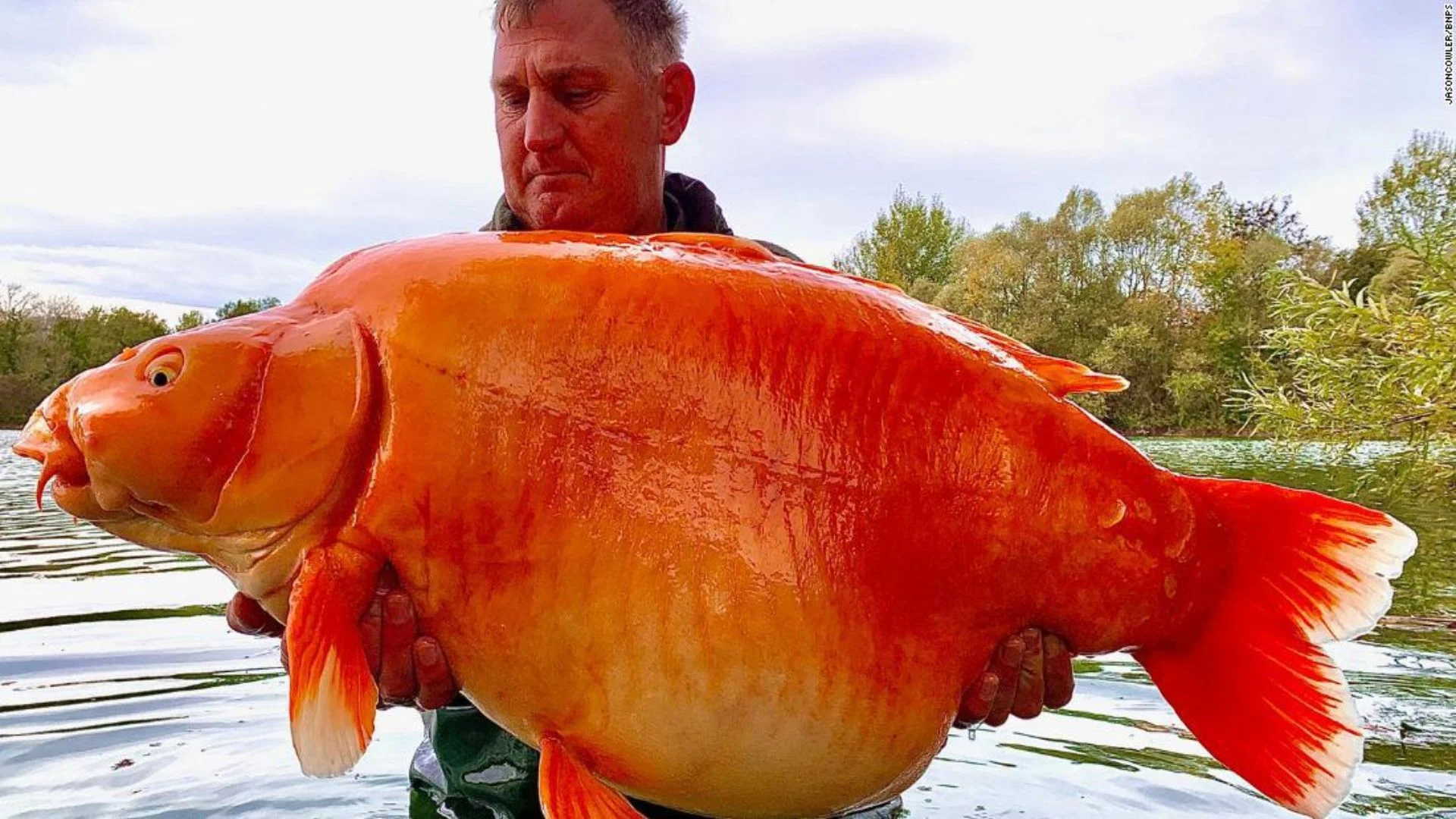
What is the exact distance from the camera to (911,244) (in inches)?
2224

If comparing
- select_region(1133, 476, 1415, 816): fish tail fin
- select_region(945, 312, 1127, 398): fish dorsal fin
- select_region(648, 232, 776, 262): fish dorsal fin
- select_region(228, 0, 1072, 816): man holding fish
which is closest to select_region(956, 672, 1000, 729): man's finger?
select_region(1133, 476, 1415, 816): fish tail fin

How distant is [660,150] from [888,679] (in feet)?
6.77

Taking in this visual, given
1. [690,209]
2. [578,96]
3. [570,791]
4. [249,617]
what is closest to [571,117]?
[578,96]

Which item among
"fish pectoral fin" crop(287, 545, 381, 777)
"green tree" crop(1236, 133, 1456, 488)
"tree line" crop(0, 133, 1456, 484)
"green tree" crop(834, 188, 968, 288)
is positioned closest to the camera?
"fish pectoral fin" crop(287, 545, 381, 777)

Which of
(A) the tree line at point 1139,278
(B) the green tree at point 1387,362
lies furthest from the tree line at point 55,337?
(B) the green tree at point 1387,362

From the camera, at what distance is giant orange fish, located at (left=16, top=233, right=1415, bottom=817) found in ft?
6.08

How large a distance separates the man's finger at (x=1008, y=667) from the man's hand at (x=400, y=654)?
0.99 metres

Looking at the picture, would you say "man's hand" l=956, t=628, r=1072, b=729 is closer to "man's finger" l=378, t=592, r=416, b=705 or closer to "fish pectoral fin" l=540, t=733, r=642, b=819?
"fish pectoral fin" l=540, t=733, r=642, b=819

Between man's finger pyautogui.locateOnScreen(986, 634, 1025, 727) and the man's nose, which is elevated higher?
the man's nose

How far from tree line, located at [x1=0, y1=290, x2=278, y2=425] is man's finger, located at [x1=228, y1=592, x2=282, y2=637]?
136 feet

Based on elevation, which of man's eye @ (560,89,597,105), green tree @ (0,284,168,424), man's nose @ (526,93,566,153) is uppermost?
man's eye @ (560,89,597,105)

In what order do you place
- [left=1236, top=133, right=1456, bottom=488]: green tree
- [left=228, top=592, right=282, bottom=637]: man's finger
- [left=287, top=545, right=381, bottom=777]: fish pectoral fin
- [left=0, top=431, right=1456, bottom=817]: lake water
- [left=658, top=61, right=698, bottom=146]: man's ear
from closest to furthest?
[left=287, top=545, right=381, bottom=777]: fish pectoral fin
[left=228, top=592, right=282, bottom=637]: man's finger
[left=658, top=61, right=698, bottom=146]: man's ear
[left=0, top=431, right=1456, bottom=817]: lake water
[left=1236, top=133, right=1456, bottom=488]: green tree

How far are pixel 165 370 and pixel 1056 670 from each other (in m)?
1.71

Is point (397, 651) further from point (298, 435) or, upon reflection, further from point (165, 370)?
point (165, 370)
